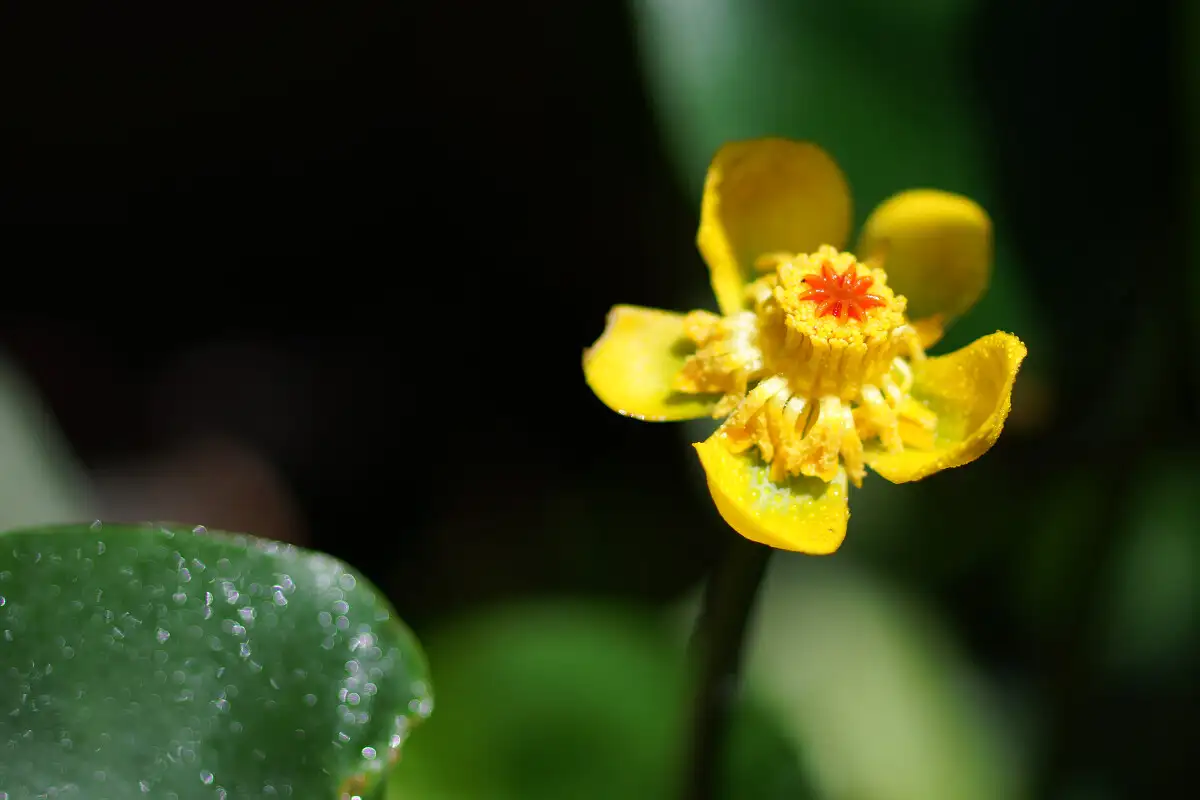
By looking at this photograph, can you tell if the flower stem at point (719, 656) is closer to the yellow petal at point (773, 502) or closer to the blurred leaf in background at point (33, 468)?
the yellow petal at point (773, 502)

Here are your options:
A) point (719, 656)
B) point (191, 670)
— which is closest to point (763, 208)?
point (719, 656)

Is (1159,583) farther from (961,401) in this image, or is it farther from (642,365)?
(642,365)

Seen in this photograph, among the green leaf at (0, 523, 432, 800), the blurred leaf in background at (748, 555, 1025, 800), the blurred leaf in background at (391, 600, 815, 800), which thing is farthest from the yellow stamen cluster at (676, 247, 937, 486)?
the blurred leaf in background at (748, 555, 1025, 800)

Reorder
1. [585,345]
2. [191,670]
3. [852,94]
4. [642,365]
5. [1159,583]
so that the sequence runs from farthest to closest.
Answer: [585,345]
[1159,583]
[852,94]
[642,365]
[191,670]

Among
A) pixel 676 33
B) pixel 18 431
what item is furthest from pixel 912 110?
pixel 18 431

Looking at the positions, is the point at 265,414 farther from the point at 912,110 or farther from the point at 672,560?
the point at 912,110

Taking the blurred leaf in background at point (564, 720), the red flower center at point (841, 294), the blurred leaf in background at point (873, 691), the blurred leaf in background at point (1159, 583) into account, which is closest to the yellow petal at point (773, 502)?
the red flower center at point (841, 294)

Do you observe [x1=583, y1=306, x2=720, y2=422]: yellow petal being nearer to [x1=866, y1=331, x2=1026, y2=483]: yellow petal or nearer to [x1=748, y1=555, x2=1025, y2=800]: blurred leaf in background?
[x1=866, y1=331, x2=1026, y2=483]: yellow petal
